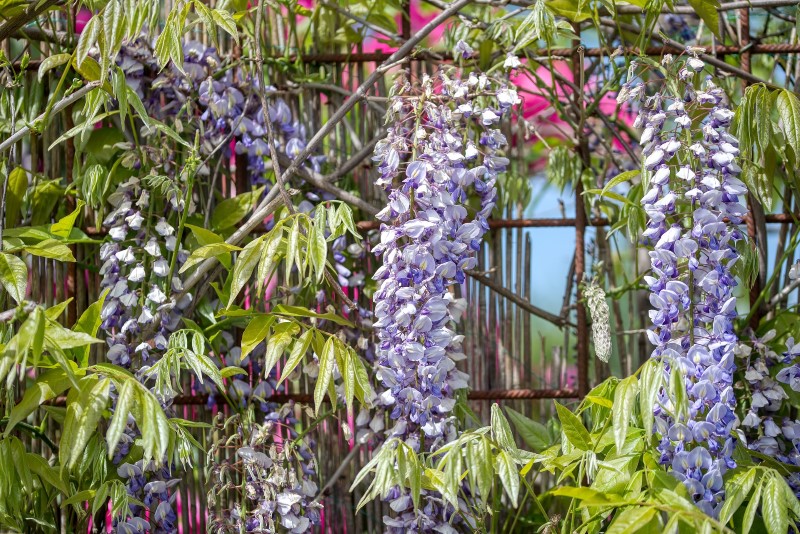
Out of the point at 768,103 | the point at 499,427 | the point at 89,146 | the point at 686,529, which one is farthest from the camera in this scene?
the point at 89,146

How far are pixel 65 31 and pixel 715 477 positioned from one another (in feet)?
4.88

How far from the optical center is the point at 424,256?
1.43m

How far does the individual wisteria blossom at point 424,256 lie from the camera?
1.44 metres

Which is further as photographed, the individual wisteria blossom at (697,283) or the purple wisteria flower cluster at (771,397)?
the purple wisteria flower cluster at (771,397)

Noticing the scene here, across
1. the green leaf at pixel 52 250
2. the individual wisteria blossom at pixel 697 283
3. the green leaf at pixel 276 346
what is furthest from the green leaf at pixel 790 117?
the green leaf at pixel 52 250

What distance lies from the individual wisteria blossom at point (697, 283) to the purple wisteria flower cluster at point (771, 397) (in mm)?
246

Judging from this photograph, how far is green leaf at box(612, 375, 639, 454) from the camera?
1202mm

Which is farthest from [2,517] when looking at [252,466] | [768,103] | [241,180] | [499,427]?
[768,103]

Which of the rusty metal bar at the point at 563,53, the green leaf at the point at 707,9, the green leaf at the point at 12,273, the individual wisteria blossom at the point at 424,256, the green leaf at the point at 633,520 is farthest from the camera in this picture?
the rusty metal bar at the point at 563,53

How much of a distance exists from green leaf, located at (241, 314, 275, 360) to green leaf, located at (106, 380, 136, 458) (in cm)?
33

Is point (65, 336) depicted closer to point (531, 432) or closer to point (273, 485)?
point (273, 485)

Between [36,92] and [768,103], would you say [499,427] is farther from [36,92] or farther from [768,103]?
[36,92]

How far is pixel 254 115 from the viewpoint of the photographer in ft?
6.09

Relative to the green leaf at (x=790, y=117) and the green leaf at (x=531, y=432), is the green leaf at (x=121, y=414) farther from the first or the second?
the green leaf at (x=790, y=117)
